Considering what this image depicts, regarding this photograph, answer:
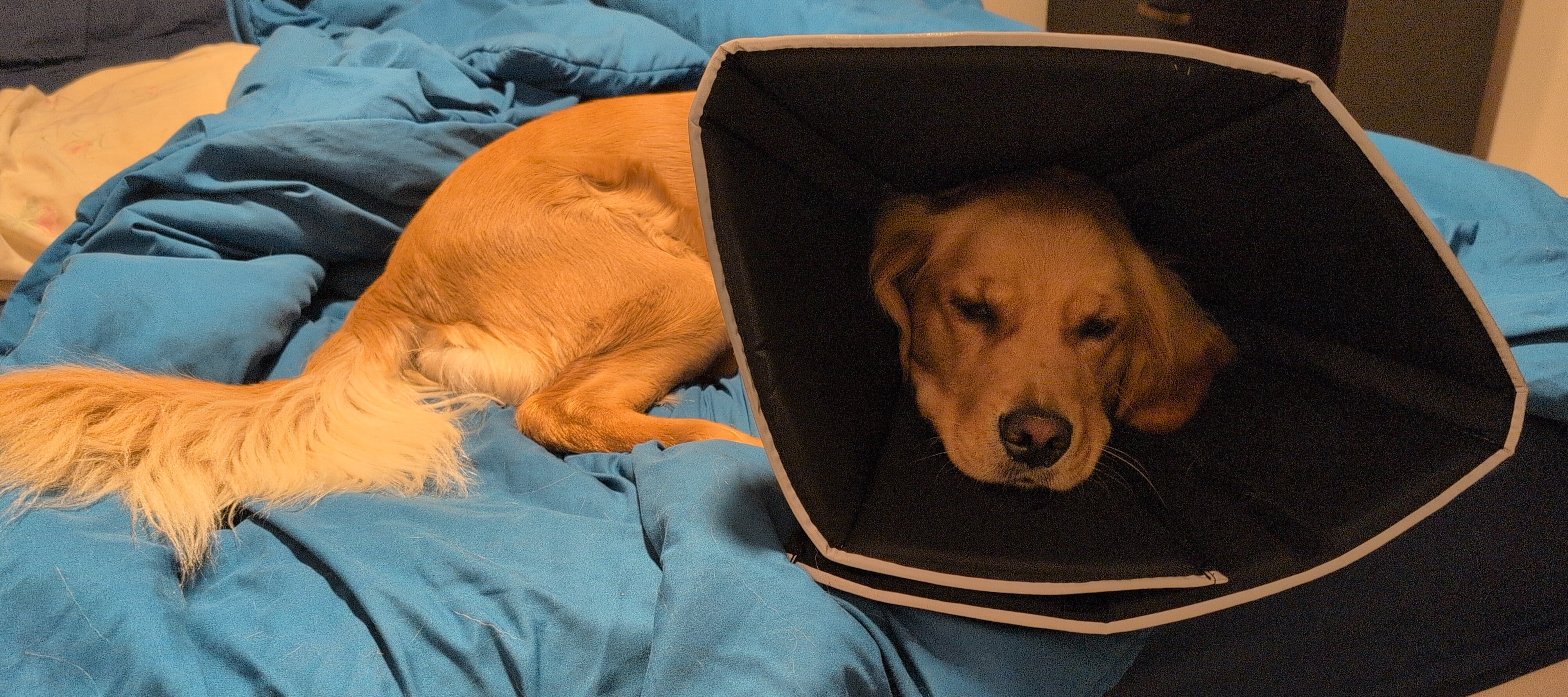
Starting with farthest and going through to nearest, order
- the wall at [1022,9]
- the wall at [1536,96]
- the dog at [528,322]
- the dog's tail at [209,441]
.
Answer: the wall at [1022,9]
the wall at [1536,96]
the dog at [528,322]
the dog's tail at [209,441]

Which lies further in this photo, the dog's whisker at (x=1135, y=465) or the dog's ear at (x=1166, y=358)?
the dog's ear at (x=1166, y=358)

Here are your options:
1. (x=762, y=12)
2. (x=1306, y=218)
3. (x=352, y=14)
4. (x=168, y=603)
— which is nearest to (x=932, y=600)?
(x=1306, y=218)

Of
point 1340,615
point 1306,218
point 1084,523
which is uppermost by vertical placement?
point 1306,218

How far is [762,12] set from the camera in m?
2.17

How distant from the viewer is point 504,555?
932 mm

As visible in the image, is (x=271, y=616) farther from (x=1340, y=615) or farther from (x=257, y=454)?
(x=1340, y=615)

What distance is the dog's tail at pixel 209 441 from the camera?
0.95 m

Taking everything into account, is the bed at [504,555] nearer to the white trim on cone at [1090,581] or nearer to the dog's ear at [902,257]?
the white trim on cone at [1090,581]

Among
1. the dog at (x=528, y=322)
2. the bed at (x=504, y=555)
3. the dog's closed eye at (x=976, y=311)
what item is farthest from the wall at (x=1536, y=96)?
the dog at (x=528, y=322)

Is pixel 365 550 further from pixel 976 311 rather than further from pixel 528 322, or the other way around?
pixel 976 311

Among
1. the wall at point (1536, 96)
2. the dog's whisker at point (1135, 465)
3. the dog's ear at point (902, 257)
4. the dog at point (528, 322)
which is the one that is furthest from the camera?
the wall at point (1536, 96)

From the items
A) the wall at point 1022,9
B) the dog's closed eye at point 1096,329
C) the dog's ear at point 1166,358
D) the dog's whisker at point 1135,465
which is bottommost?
the dog's whisker at point 1135,465

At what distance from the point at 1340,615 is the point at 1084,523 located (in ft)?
1.22

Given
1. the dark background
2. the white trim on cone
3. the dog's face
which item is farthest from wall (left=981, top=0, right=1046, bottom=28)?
the white trim on cone
